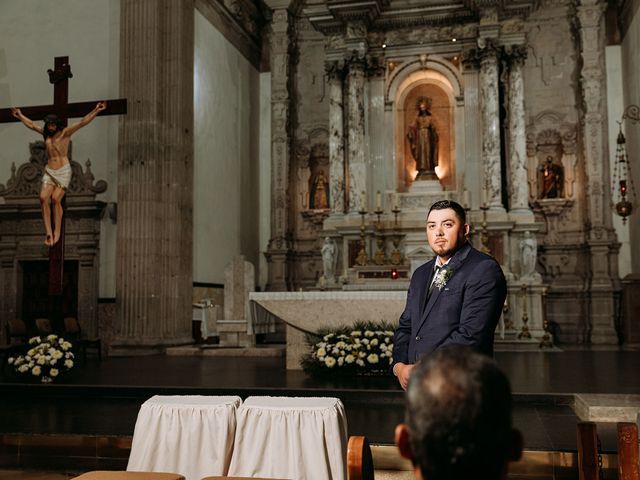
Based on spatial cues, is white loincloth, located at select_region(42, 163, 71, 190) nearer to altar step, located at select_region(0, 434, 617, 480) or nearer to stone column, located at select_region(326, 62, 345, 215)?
altar step, located at select_region(0, 434, 617, 480)

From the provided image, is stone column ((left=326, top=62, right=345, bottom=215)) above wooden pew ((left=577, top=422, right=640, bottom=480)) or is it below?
above

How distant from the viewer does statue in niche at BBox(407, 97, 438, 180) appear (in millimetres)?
16922

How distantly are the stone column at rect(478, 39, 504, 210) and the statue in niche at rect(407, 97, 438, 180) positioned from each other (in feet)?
4.31

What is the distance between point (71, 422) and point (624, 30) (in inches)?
608

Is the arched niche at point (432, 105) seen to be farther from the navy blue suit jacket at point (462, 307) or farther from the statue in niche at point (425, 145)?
the navy blue suit jacket at point (462, 307)

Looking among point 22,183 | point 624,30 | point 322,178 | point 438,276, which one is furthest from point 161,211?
point 624,30

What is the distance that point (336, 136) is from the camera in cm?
1708

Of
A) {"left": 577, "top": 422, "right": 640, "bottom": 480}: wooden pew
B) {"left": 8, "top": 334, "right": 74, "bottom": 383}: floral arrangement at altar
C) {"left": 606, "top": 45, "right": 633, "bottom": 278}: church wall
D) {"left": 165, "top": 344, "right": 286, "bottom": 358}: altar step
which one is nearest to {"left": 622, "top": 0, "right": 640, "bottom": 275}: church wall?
{"left": 606, "top": 45, "right": 633, "bottom": 278}: church wall

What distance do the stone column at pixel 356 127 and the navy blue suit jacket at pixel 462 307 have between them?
1292cm

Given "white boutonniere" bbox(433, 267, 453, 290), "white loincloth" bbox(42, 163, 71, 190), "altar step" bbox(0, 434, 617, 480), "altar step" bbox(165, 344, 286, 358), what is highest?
"white loincloth" bbox(42, 163, 71, 190)

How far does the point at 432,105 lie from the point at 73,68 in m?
8.61

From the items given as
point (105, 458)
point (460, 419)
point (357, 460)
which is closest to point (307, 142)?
point (105, 458)

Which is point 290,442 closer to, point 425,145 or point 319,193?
point 425,145

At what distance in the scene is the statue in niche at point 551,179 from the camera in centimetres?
1712
